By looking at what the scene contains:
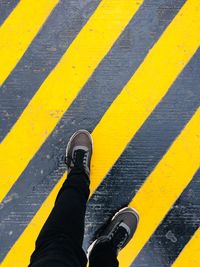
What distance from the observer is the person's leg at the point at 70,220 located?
1.49 meters

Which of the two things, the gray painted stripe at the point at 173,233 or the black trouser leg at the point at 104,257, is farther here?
the gray painted stripe at the point at 173,233

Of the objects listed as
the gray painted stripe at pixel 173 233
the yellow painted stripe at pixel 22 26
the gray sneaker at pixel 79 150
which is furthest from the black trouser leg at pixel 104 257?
the yellow painted stripe at pixel 22 26

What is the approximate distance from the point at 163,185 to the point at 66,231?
2.33ft

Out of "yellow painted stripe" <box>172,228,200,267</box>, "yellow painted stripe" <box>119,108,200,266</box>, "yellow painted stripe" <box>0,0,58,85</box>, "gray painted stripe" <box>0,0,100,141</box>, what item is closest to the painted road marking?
"yellow painted stripe" <box>119,108,200,266</box>

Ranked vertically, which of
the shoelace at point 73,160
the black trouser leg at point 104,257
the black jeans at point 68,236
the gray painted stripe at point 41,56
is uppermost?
the gray painted stripe at point 41,56

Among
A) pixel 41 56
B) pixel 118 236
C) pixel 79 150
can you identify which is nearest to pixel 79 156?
→ pixel 79 150

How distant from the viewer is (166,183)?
206cm

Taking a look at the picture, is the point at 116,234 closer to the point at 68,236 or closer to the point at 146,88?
the point at 68,236

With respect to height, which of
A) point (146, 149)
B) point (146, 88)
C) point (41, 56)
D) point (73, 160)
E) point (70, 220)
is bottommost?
point (70, 220)

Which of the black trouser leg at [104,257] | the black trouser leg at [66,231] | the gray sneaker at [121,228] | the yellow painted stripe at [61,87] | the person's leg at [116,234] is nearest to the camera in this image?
the black trouser leg at [66,231]

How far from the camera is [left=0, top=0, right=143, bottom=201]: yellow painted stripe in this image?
207cm

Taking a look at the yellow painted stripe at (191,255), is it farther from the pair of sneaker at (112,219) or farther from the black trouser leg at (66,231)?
Result: the black trouser leg at (66,231)

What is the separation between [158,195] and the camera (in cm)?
206

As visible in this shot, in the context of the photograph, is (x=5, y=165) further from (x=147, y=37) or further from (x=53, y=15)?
(x=147, y=37)
